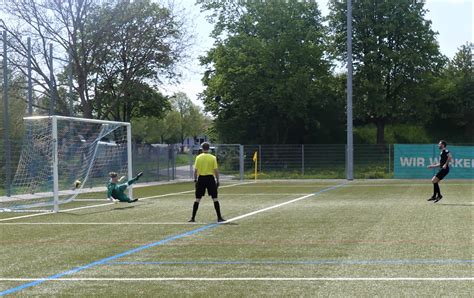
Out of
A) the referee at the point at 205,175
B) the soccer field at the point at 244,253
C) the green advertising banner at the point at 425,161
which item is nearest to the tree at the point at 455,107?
the green advertising banner at the point at 425,161

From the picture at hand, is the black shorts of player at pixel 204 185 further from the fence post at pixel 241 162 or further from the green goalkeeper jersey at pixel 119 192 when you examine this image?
the fence post at pixel 241 162

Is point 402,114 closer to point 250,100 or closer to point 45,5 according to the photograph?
point 250,100

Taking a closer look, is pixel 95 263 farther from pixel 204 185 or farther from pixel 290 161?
pixel 290 161

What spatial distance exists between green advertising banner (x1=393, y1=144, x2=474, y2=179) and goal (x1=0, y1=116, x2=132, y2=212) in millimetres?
17478

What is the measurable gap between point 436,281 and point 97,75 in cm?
3671

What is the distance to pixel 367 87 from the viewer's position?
50219 mm

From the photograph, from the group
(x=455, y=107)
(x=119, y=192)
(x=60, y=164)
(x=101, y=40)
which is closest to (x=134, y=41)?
(x=101, y=40)

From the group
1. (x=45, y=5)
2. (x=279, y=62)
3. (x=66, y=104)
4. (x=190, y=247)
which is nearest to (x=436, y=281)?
(x=190, y=247)

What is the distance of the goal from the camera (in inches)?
810

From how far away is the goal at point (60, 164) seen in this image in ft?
67.5

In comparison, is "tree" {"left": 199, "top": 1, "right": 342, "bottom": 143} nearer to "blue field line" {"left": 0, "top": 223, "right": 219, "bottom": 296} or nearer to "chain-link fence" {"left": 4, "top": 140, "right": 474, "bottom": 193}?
"chain-link fence" {"left": 4, "top": 140, "right": 474, "bottom": 193}

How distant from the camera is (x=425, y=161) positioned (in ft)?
118

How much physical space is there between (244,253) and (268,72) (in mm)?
39598

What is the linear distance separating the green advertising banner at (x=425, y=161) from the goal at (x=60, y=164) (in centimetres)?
1748
